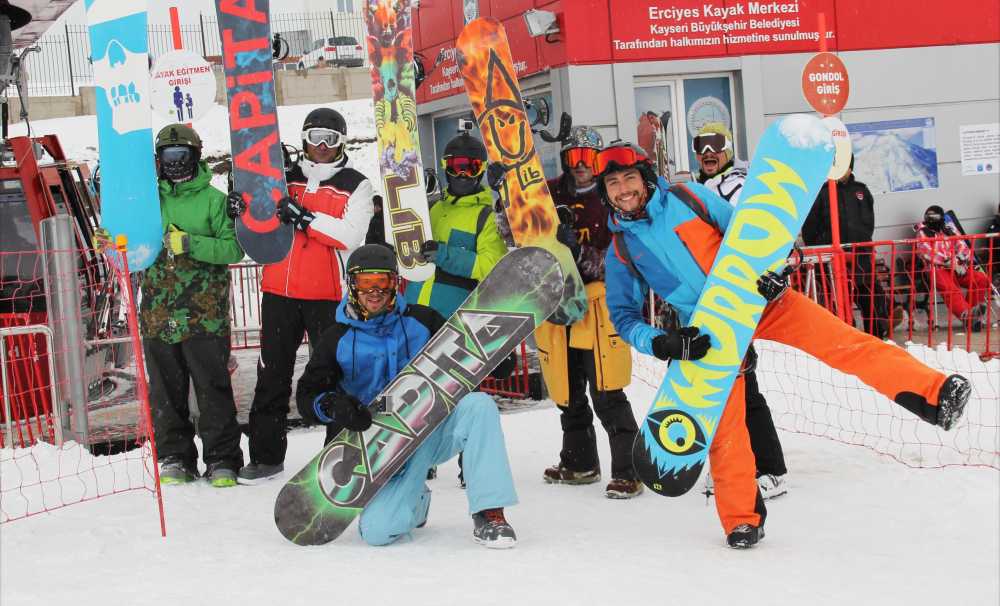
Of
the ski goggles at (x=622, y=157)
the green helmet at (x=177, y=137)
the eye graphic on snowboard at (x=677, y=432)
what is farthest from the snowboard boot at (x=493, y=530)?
the green helmet at (x=177, y=137)

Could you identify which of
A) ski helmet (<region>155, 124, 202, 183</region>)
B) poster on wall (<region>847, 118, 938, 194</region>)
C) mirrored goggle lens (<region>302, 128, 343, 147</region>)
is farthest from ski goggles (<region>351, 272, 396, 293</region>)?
poster on wall (<region>847, 118, 938, 194</region>)

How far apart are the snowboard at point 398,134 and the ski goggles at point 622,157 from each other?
1.44 metres

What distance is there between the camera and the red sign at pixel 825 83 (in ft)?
25.6

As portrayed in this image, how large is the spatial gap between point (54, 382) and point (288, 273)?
5.34 feet

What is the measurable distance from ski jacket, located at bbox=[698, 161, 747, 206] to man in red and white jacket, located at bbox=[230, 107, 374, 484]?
1.70 meters

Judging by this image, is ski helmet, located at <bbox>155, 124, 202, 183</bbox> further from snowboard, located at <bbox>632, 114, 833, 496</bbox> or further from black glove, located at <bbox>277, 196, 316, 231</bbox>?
snowboard, located at <bbox>632, 114, 833, 496</bbox>

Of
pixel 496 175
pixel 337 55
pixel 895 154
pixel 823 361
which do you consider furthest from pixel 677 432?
pixel 337 55

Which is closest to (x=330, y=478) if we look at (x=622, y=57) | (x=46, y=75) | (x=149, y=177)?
(x=149, y=177)

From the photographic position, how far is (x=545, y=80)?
9.95 meters

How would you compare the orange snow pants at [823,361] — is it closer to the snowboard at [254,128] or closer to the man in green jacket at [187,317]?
the snowboard at [254,128]

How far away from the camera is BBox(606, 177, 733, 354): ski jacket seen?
12.9ft

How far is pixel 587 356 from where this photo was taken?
4.66 m

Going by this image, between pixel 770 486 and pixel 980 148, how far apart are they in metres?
7.97

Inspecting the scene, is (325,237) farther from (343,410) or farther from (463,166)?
(343,410)
